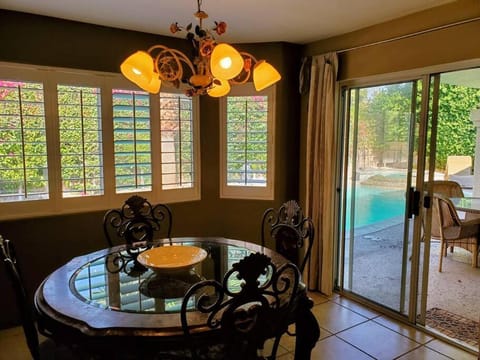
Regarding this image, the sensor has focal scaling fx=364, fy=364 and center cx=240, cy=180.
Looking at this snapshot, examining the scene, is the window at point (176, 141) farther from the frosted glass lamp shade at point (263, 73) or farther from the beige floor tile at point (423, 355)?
the beige floor tile at point (423, 355)

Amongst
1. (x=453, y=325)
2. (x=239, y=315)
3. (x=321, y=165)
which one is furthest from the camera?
(x=321, y=165)

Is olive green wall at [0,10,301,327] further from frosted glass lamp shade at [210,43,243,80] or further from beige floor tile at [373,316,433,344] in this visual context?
frosted glass lamp shade at [210,43,243,80]

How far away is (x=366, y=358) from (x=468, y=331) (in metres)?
1.03

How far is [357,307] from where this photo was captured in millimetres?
3395

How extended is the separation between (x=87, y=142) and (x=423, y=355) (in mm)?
3167

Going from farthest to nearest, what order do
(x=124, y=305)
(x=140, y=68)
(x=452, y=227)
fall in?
1. (x=452, y=227)
2. (x=140, y=68)
3. (x=124, y=305)

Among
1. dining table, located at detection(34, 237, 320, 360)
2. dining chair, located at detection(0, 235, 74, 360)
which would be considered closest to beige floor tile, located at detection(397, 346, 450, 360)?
dining table, located at detection(34, 237, 320, 360)

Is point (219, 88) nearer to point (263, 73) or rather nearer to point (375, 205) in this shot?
point (263, 73)

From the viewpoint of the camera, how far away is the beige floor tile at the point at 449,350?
2.61 meters

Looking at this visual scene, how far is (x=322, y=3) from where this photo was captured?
260 cm

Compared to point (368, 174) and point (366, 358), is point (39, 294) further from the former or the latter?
point (368, 174)

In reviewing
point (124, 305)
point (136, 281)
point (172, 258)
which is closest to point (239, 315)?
point (124, 305)

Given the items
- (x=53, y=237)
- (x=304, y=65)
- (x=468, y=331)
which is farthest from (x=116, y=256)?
(x=468, y=331)

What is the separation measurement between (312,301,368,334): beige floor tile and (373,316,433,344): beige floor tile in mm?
155
